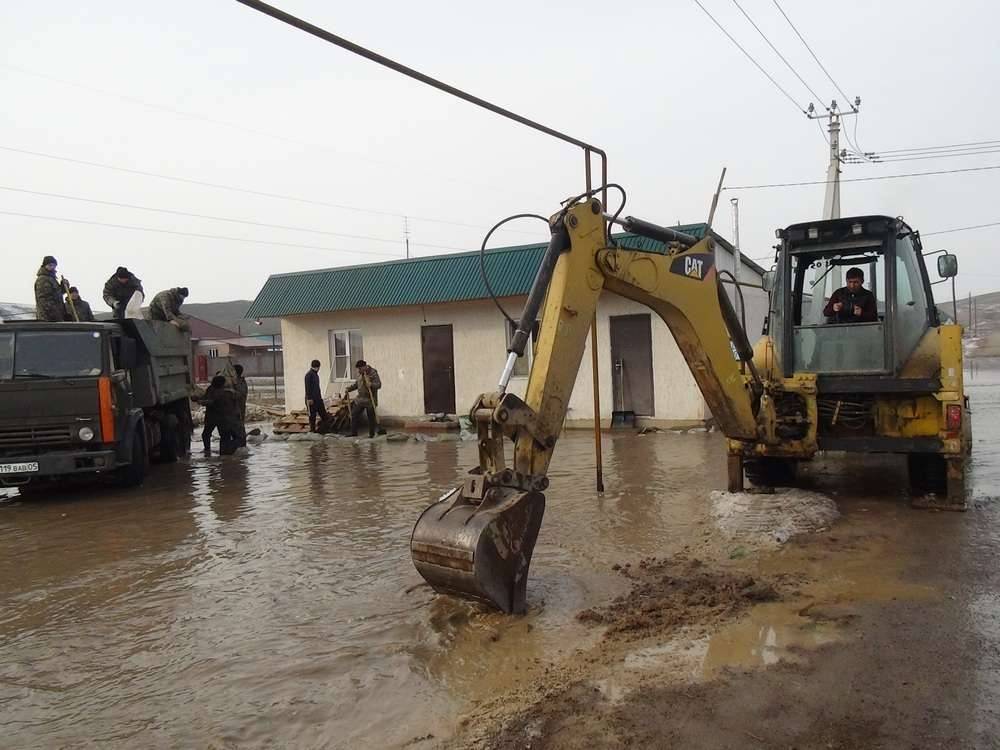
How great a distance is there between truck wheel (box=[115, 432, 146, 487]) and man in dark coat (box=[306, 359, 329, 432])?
5.82 metres

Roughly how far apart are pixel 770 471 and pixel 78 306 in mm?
11063

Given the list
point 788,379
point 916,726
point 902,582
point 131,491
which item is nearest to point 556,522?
point 788,379

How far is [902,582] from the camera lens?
216 inches

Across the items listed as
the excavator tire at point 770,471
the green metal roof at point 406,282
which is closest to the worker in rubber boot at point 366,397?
the green metal roof at point 406,282

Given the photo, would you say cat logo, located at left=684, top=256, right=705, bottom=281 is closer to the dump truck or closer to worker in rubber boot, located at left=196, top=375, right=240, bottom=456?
the dump truck

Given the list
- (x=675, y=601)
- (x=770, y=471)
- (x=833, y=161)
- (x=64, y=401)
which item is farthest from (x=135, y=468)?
(x=833, y=161)

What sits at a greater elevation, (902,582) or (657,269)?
(657,269)

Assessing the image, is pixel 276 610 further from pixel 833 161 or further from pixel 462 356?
pixel 833 161

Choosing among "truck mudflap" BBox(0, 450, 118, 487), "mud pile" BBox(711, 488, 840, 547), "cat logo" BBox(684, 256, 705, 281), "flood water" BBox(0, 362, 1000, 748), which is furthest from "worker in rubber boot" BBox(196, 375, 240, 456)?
"cat logo" BBox(684, 256, 705, 281)

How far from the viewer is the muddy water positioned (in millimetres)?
4082

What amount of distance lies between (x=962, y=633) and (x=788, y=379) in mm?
3784

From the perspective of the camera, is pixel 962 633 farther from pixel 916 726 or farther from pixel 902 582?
pixel 916 726

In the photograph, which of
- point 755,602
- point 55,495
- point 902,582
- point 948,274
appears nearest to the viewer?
point 755,602

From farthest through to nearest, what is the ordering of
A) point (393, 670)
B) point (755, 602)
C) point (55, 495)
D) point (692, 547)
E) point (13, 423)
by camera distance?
1. point (55, 495)
2. point (13, 423)
3. point (692, 547)
4. point (755, 602)
5. point (393, 670)
